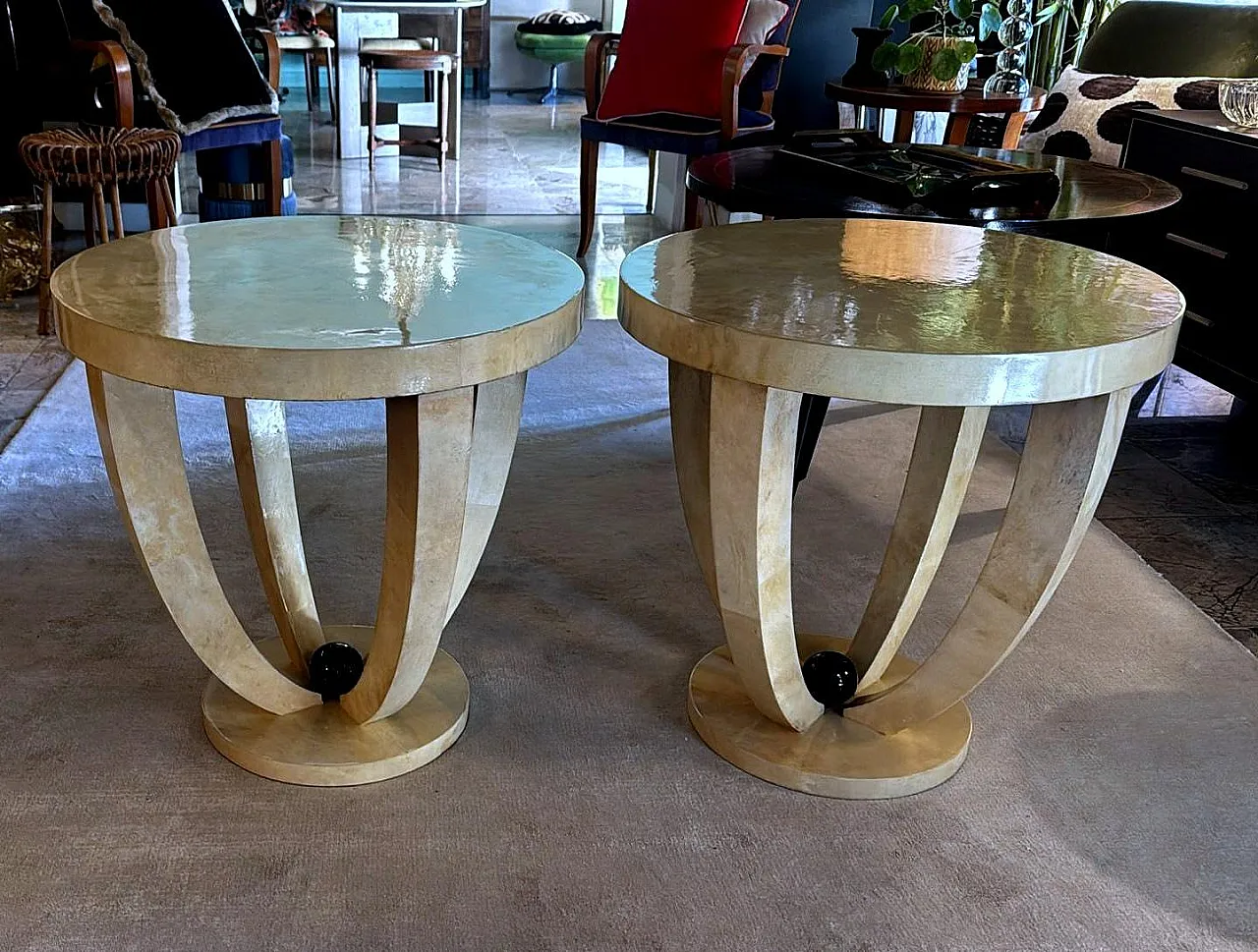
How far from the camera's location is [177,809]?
140cm

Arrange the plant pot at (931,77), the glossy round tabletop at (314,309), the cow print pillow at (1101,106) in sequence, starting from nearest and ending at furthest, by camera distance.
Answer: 1. the glossy round tabletop at (314,309)
2. the cow print pillow at (1101,106)
3. the plant pot at (931,77)

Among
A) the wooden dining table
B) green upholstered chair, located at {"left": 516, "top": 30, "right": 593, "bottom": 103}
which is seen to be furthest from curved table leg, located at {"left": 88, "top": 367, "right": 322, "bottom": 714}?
green upholstered chair, located at {"left": 516, "top": 30, "right": 593, "bottom": 103}

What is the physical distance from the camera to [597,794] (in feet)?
4.82

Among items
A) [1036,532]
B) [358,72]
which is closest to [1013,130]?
[1036,532]

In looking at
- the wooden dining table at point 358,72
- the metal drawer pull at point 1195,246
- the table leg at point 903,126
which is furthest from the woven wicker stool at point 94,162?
the wooden dining table at point 358,72

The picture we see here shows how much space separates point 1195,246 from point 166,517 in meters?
2.42

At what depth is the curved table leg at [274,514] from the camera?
1489mm

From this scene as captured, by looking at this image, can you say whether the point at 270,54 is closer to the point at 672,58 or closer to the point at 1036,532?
the point at 672,58

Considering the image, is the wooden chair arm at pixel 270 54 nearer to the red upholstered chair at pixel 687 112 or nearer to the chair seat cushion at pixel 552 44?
the red upholstered chair at pixel 687 112

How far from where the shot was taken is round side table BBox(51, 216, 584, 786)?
45.2 inches

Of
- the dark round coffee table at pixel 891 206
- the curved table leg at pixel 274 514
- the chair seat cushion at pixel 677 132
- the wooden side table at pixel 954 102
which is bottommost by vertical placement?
the curved table leg at pixel 274 514

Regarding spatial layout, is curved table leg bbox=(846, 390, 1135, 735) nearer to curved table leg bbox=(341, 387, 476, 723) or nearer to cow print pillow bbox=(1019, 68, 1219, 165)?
curved table leg bbox=(341, 387, 476, 723)

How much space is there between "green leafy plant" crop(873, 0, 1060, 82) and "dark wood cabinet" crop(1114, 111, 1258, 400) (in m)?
0.56

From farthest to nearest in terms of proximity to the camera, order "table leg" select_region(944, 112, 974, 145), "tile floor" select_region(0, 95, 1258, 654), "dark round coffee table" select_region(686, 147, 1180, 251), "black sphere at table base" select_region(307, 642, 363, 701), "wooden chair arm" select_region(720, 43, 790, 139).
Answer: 1. "table leg" select_region(944, 112, 974, 145)
2. "wooden chair arm" select_region(720, 43, 790, 139)
3. "tile floor" select_region(0, 95, 1258, 654)
4. "dark round coffee table" select_region(686, 147, 1180, 251)
5. "black sphere at table base" select_region(307, 642, 363, 701)
